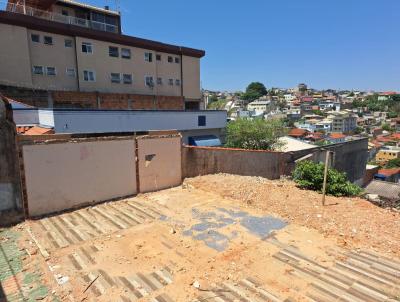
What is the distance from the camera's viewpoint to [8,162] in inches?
298

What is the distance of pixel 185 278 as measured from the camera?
5223 millimetres

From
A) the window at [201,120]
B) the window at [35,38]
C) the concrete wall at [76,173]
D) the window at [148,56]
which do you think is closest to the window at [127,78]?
the window at [148,56]

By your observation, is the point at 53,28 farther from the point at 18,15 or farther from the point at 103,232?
the point at 103,232

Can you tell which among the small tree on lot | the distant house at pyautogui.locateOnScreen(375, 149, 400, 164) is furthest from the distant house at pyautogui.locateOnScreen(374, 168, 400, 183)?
the small tree on lot

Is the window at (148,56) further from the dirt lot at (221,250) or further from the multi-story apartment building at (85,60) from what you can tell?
the dirt lot at (221,250)

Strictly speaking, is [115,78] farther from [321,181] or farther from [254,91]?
[254,91]

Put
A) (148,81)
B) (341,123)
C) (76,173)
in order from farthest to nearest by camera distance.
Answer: (341,123) < (148,81) < (76,173)

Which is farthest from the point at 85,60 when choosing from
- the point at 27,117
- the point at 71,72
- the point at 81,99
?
the point at 27,117

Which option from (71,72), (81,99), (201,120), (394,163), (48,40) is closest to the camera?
(48,40)

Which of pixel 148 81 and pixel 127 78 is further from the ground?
pixel 127 78

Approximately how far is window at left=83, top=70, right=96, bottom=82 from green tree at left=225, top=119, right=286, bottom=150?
13136 mm

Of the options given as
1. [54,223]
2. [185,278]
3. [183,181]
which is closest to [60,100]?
[183,181]

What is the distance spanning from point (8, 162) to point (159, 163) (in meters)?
5.36

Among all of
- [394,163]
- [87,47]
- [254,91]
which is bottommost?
[394,163]
